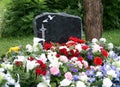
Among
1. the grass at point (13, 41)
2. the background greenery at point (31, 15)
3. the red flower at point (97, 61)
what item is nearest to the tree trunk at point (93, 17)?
the red flower at point (97, 61)

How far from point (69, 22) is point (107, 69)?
6.22 feet

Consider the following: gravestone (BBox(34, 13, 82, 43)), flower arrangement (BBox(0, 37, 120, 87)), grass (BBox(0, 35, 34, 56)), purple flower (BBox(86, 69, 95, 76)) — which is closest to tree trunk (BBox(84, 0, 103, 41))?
gravestone (BBox(34, 13, 82, 43))

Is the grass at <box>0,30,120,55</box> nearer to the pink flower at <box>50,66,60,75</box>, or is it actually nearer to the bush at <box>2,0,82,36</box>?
the bush at <box>2,0,82,36</box>

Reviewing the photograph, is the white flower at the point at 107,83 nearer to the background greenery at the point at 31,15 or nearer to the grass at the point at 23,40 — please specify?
the grass at the point at 23,40

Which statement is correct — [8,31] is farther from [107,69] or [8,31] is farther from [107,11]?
[107,69]

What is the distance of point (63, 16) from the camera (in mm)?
5691

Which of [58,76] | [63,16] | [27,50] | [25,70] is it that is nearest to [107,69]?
[58,76]

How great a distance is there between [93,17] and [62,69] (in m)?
2.51

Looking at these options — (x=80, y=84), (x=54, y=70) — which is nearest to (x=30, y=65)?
(x=54, y=70)

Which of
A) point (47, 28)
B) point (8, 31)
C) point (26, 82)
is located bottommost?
point (8, 31)

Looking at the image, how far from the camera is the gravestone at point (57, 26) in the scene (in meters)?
5.68

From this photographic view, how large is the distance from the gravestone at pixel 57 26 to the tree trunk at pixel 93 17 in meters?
0.50

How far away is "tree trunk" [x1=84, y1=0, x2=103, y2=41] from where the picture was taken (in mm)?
6172

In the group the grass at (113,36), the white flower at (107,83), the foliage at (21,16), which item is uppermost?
the white flower at (107,83)
